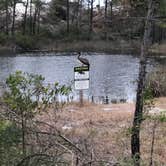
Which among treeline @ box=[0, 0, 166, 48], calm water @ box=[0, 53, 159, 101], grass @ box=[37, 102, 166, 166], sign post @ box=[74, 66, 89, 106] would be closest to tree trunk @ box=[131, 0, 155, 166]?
grass @ box=[37, 102, 166, 166]

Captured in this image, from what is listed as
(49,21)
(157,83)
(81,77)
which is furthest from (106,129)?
(49,21)

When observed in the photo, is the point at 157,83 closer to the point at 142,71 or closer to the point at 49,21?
the point at 142,71

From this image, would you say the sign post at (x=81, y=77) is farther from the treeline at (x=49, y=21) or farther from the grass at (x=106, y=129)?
the treeline at (x=49, y=21)

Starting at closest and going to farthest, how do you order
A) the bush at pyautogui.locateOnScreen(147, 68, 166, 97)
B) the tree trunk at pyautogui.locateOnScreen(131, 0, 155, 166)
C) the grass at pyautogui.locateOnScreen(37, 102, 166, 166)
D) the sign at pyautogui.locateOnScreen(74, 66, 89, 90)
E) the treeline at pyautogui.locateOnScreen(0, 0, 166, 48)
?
the tree trunk at pyautogui.locateOnScreen(131, 0, 155, 166) → the grass at pyautogui.locateOnScreen(37, 102, 166, 166) → the sign at pyautogui.locateOnScreen(74, 66, 89, 90) → the bush at pyautogui.locateOnScreen(147, 68, 166, 97) → the treeline at pyautogui.locateOnScreen(0, 0, 166, 48)

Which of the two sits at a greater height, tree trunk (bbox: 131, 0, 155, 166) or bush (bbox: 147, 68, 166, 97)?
tree trunk (bbox: 131, 0, 155, 166)

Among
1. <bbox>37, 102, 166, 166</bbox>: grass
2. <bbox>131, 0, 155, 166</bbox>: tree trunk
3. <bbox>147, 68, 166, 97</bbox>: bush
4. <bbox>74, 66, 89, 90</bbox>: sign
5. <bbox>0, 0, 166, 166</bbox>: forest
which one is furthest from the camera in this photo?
<bbox>147, 68, 166, 97</bbox>: bush

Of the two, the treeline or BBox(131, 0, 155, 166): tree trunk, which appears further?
the treeline

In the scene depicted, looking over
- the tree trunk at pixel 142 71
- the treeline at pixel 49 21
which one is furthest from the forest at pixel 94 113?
the treeline at pixel 49 21

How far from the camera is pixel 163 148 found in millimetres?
8094

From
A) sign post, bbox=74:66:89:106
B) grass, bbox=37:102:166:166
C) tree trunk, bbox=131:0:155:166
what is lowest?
grass, bbox=37:102:166:166

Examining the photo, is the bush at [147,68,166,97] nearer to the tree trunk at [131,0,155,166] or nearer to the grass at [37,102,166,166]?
the grass at [37,102,166,166]

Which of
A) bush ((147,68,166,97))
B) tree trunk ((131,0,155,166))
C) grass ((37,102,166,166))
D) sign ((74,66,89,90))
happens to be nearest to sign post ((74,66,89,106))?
sign ((74,66,89,90))

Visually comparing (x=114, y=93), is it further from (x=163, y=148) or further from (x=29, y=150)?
(x=29, y=150)

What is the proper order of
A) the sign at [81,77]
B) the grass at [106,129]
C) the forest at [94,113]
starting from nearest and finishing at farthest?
the forest at [94,113]
the grass at [106,129]
the sign at [81,77]
